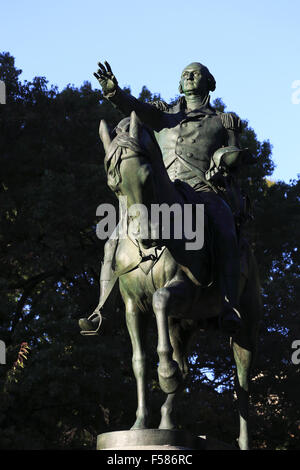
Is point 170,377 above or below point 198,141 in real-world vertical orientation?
below

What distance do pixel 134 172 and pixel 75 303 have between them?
14473mm

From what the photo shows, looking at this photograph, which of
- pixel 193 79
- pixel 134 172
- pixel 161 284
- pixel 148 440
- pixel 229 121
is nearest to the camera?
pixel 134 172

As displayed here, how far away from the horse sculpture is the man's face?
6.04 ft

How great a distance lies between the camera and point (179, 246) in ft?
23.0

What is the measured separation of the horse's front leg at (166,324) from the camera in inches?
256

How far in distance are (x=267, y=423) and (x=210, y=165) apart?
15544 mm

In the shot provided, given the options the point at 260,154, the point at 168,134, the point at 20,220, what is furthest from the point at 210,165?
the point at 260,154

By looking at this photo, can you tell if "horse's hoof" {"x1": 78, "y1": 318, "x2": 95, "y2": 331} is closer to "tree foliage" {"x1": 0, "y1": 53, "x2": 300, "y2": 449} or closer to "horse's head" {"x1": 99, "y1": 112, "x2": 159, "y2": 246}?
"horse's head" {"x1": 99, "y1": 112, "x2": 159, "y2": 246}

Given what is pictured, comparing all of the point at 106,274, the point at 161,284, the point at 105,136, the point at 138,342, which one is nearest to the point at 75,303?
the point at 106,274

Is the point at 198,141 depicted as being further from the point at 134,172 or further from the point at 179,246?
the point at 134,172

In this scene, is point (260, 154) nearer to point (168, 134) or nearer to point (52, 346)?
point (52, 346)

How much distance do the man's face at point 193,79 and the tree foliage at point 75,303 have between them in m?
10.4

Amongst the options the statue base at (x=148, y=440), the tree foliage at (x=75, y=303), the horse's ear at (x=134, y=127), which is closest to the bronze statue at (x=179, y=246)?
the horse's ear at (x=134, y=127)

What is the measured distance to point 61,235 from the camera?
20.3 metres
